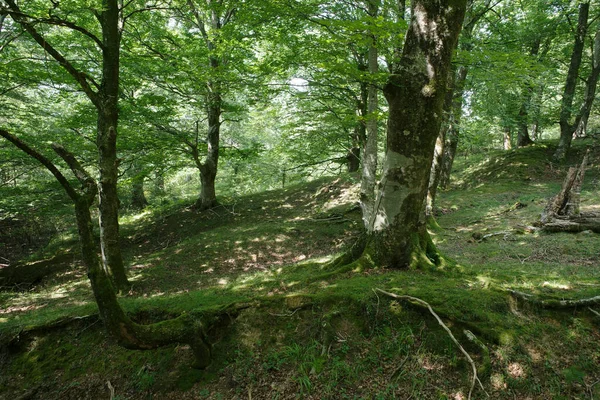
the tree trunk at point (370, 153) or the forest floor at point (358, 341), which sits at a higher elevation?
the tree trunk at point (370, 153)

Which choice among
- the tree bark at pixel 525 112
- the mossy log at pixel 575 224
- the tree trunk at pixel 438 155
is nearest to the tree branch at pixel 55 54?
the tree trunk at pixel 438 155

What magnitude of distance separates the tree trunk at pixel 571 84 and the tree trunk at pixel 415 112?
15103 mm

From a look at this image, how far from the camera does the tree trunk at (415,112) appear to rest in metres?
4.21

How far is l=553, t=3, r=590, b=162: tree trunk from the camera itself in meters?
14.4

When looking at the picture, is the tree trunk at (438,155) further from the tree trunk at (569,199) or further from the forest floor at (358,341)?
the forest floor at (358,341)

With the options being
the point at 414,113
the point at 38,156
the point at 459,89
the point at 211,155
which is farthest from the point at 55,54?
the point at 459,89

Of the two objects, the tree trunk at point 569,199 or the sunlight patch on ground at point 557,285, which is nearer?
the sunlight patch on ground at point 557,285

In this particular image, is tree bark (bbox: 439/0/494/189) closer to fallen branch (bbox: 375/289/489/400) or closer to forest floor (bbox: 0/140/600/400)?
forest floor (bbox: 0/140/600/400)

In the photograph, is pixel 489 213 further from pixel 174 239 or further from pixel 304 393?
pixel 174 239

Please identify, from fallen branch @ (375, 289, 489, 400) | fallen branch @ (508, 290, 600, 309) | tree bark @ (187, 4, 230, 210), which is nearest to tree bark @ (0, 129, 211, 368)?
fallen branch @ (375, 289, 489, 400)

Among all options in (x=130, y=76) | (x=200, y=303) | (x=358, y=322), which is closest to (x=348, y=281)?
(x=358, y=322)

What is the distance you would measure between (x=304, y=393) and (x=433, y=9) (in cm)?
493

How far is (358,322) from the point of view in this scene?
12.5 ft

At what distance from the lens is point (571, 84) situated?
15250 mm
